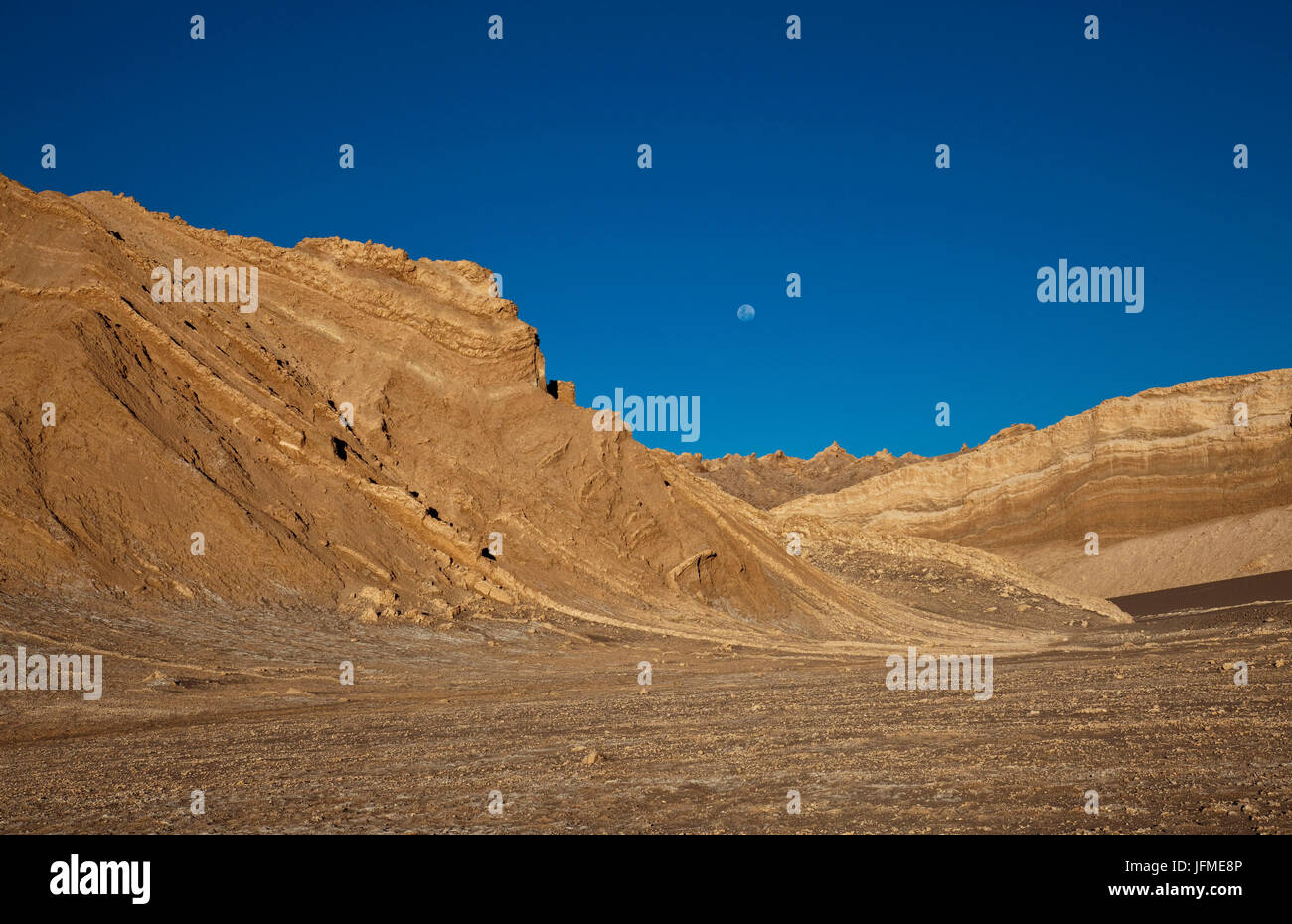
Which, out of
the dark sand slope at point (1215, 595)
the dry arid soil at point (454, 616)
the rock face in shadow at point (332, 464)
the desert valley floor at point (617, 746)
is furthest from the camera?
the dark sand slope at point (1215, 595)

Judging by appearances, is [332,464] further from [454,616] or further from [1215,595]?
[1215,595]

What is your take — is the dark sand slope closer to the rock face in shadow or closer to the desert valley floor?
the rock face in shadow

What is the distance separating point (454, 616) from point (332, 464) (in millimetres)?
6850

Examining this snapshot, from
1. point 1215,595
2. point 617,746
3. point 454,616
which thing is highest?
point 1215,595

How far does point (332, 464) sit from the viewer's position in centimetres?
2867

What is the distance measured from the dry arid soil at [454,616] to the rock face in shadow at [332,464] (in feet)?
0.37

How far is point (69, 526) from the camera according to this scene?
69.6ft

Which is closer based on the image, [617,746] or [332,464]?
[617,746]

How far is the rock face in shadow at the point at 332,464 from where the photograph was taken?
22781mm

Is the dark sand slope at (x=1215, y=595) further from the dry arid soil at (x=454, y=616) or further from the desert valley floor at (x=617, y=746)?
the desert valley floor at (x=617, y=746)

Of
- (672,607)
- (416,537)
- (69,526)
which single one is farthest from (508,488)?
(69,526)

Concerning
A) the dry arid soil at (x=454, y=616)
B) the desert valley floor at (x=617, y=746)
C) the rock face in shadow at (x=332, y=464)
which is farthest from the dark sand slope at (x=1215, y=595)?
the desert valley floor at (x=617, y=746)

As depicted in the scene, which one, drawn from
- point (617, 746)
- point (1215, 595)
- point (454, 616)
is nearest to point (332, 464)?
point (454, 616)

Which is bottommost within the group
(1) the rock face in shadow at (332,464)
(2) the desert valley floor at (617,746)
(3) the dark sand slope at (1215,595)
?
(2) the desert valley floor at (617,746)
